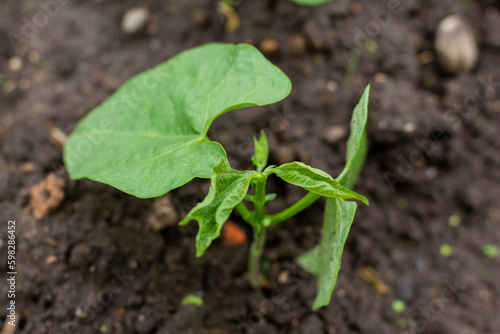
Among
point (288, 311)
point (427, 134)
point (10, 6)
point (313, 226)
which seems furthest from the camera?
point (10, 6)

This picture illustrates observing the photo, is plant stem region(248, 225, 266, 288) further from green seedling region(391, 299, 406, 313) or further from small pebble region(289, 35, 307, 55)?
small pebble region(289, 35, 307, 55)

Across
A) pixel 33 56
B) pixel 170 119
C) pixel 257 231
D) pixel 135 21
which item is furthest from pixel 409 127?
pixel 33 56

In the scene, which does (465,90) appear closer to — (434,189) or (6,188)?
(434,189)

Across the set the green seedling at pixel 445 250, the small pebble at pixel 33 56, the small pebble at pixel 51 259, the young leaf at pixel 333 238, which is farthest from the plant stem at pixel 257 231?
the small pebble at pixel 33 56

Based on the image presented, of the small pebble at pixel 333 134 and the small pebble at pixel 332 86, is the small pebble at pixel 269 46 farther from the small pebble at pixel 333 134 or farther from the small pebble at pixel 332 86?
the small pebble at pixel 333 134

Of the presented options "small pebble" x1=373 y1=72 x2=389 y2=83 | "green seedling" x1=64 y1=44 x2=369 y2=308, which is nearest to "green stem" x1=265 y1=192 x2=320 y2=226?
"green seedling" x1=64 y1=44 x2=369 y2=308

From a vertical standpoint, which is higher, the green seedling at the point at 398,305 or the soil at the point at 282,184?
the soil at the point at 282,184

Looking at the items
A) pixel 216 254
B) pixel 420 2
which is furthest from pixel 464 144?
pixel 216 254
